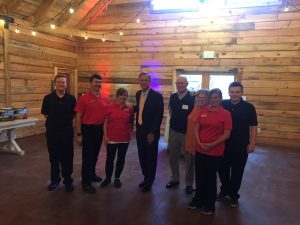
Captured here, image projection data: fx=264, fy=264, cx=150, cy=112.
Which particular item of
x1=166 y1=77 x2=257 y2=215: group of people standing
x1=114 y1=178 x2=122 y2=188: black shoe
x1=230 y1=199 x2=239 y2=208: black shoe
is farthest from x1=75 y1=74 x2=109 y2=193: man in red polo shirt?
x1=230 y1=199 x2=239 y2=208: black shoe

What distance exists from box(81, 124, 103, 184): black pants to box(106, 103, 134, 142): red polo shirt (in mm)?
120

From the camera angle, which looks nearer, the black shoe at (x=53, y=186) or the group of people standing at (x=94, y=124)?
the group of people standing at (x=94, y=124)

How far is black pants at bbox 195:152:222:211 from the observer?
2465mm

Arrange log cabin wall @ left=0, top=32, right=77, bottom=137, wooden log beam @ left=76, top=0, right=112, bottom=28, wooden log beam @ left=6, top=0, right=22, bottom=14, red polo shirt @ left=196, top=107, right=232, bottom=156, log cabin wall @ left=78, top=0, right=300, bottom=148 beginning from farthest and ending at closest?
wooden log beam @ left=76, top=0, right=112, bottom=28 < log cabin wall @ left=78, top=0, right=300, bottom=148 < log cabin wall @ left=0, top=32, right=77, bottom=137 < wooden log beam @ left=6, top=0, right=22, bottom=14 < red polo shirt @ left=196, top=107, right=232, bottom=156

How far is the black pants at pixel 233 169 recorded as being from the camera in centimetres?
263

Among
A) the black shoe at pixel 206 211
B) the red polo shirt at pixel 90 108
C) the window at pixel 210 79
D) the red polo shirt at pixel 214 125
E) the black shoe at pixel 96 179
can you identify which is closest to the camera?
the red polo shirt at pixel 214 125

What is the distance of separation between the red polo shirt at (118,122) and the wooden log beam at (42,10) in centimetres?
389

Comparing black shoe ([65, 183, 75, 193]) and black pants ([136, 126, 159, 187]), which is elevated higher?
black pants ([136, 126, 159, 187])

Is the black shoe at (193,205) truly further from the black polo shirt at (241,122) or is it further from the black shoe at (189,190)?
the black polo shirt at (241,122)

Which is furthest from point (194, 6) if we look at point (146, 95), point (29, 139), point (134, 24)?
point (29, 139)

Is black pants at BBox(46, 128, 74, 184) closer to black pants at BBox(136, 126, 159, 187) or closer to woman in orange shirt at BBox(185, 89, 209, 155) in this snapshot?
black pants at BBox(136, 126, 159, 187)

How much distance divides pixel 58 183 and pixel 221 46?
4671 mm

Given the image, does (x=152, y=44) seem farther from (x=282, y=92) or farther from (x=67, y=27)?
(x=282, y=92)

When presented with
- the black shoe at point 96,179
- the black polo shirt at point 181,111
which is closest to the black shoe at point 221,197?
the black polo shirt at point 181,111
